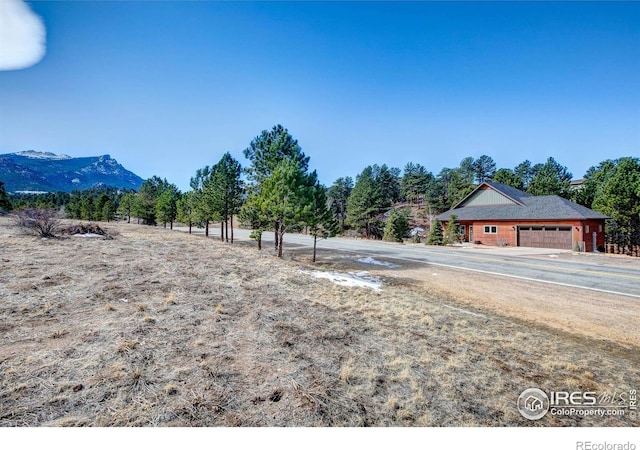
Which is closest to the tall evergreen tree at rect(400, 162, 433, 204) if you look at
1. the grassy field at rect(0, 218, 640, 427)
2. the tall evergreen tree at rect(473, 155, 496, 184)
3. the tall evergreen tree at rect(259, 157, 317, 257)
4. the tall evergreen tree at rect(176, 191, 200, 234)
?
the tall evergreen tree at rect(473, 155, 496, 184)

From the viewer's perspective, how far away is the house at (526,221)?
23172 mm

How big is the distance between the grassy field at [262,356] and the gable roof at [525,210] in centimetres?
2294

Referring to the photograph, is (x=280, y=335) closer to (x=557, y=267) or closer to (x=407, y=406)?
(x=407, y=406)

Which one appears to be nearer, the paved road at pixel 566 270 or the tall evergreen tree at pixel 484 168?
the paved road at pixel 566 270

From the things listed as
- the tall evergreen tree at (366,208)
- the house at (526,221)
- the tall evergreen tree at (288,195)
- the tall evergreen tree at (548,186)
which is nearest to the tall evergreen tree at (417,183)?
the tall evergreen tree at (548,186)

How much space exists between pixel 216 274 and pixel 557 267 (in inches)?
660

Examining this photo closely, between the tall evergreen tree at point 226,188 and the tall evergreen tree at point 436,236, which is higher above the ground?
the tall evergreen tree at point 226,188

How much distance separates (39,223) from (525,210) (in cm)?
3678

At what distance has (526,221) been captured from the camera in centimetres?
2570

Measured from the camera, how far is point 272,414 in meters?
2.77

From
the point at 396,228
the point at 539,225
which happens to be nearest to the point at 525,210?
the point at 539,225

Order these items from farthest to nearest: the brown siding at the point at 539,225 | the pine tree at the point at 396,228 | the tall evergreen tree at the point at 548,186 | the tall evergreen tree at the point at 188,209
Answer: the tall evergreen tree at the point at 548,186, the pine tree at the point at 396,228, the tall evergreen tree at the point at 188,209, the brown siding at the point at 539,225

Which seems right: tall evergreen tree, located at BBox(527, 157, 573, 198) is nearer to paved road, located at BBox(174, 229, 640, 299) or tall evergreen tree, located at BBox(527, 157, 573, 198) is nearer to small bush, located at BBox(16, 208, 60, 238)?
paved road, located at BBox(174, 229, 640, 299)

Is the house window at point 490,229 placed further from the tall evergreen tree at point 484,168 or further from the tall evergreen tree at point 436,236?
the tall evergreen tree at point 484,168
